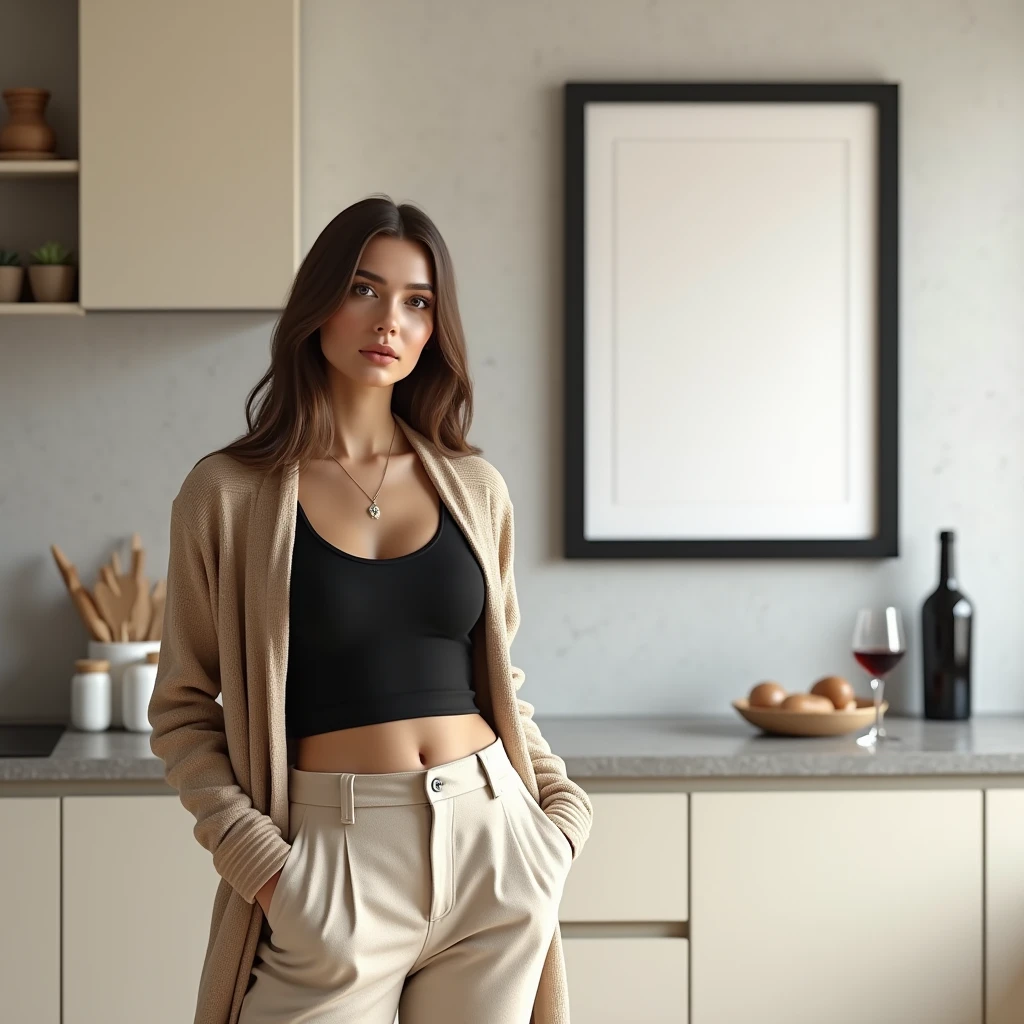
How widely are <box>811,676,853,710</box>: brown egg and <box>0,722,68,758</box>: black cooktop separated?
1.50 m

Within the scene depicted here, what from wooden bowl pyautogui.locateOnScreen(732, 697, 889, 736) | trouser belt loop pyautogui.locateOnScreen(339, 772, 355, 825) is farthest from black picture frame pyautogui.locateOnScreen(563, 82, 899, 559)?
trouser belt loop pyautogui.locateOnScreen(339, 772, 355, 825)

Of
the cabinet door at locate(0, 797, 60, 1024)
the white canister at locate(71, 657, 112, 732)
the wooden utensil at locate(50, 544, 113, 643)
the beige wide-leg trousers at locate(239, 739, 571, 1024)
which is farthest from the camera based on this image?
the wooden utensil at locate(50, 544, 113, 643)

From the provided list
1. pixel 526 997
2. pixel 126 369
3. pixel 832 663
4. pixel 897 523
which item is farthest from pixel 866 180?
pixel 526 997

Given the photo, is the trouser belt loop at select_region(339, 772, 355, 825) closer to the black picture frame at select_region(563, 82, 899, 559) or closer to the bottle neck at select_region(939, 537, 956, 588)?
the black picture frame at select_region(563, 82, 899, 559)

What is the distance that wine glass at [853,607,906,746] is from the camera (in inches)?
100

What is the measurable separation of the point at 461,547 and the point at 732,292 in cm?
149

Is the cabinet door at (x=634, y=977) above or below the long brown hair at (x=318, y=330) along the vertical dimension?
below

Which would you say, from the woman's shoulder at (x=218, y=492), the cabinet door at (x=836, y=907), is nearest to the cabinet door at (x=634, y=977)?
the cabinet door at (x=836, y=907)

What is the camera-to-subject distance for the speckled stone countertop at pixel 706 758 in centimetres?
232

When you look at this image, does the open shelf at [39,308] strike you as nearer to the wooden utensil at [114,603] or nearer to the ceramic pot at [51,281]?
the ceramic pot at [51,281]

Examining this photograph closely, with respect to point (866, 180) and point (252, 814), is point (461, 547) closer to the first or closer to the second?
point (252, 814)

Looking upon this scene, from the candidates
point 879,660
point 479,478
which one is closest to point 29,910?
point 479,478

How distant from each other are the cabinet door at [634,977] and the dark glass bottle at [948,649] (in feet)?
2.74

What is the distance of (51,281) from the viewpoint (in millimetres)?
2668
